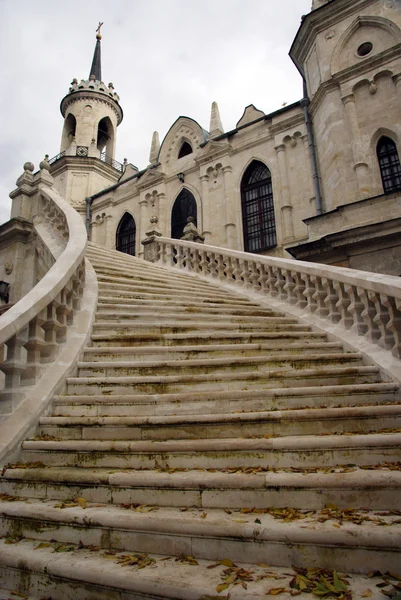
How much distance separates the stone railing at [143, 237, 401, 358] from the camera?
16.4ft

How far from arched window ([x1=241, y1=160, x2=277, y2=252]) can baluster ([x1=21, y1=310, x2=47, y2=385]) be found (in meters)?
12.5

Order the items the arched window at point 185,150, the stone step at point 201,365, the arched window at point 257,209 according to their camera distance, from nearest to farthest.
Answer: the stone step at point 201,365, the arched window at point 257,209, the arched window at point 185,150

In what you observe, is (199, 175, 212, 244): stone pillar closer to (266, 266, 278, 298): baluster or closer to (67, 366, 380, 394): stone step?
(266, 266, 278, 298): baluster

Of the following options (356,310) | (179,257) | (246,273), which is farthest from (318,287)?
(179,257)

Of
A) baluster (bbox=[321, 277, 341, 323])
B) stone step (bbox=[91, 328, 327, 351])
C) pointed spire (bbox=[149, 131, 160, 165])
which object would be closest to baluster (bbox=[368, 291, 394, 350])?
stone step (bbox=[91, 328, 327, 351])

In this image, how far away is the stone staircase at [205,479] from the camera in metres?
2.25

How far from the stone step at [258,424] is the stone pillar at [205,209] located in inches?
563

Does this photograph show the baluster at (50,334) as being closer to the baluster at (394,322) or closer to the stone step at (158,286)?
the stone step at (158,286)

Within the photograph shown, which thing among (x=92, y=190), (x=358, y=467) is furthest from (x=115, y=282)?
(x=92, y=190)

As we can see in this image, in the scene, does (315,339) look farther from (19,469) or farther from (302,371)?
(19,469)

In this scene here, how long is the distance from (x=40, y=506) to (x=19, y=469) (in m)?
0.56

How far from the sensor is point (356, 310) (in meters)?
5.84

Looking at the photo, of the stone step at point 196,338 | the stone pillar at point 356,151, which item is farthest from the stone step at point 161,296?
the stone pillar at point 356,151

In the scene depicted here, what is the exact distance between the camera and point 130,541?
2.59 metres
